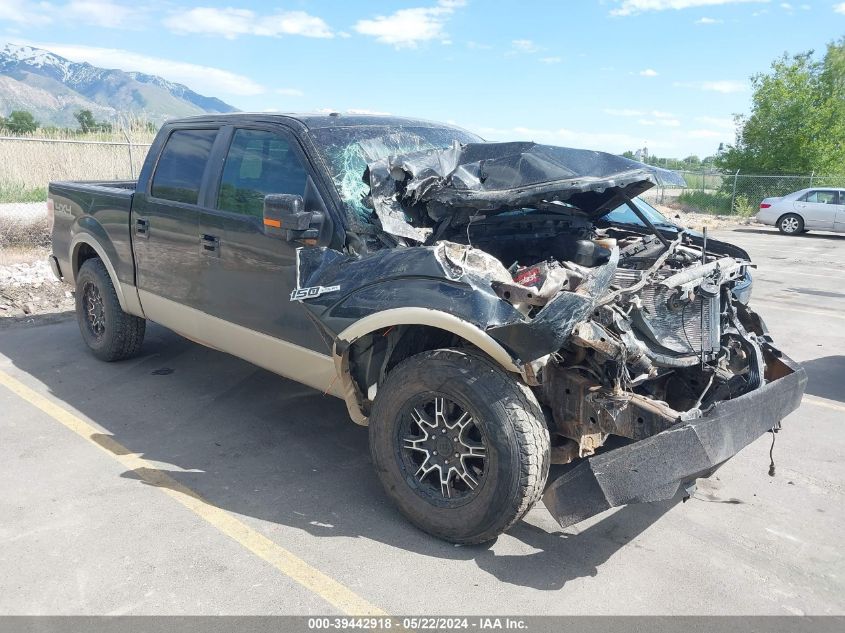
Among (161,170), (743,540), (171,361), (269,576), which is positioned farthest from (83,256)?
(743,540)

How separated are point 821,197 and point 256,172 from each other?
20.1 metres

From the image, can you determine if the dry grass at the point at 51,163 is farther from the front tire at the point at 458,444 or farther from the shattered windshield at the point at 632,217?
the front tire at the point at 458,444

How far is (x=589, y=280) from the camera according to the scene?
10.3ft

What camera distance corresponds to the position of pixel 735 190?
85.9 ft

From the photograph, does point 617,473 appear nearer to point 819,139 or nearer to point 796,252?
point 796,252

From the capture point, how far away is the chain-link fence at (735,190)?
25328 mm

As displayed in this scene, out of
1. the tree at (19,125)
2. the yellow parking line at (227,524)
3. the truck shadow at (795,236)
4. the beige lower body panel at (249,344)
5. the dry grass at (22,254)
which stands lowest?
the yellow parking line at (227,524)

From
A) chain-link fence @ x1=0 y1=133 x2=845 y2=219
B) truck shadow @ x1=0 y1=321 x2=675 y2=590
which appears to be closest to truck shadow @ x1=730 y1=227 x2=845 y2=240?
chain-link fence @ x1=0 y1=133 x2=845 y2=219

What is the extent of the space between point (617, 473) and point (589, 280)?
921 millimetres

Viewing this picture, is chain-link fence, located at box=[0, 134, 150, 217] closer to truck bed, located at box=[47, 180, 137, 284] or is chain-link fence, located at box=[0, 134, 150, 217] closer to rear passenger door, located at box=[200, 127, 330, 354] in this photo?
truck bed, located at box=[47, 180, 137, 284]

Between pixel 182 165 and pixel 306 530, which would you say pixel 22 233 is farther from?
pixel 306 530

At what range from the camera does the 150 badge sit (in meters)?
3.45

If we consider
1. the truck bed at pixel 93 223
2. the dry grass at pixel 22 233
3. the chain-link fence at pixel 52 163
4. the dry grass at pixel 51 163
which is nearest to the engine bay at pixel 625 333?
the truck bed at pixel 93 223

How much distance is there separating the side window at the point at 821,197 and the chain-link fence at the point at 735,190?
543 cm
